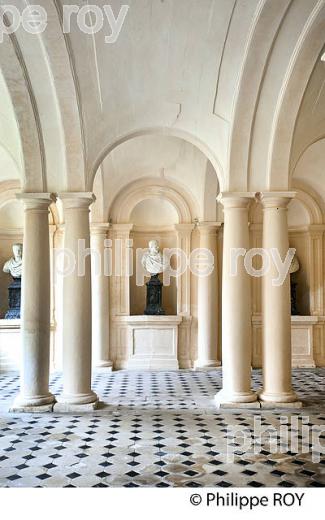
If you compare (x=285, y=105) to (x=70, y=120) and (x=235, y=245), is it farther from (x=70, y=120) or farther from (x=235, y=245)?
(x=70, y=120)

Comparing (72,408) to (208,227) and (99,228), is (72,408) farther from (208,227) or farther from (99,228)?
(208,227)

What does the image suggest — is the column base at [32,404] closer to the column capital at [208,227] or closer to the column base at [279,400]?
the column base at [279,400]

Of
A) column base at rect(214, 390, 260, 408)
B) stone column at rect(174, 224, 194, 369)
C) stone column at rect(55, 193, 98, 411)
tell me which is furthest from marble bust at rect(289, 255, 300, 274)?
stone column at rect(55, 193, 98, 411)

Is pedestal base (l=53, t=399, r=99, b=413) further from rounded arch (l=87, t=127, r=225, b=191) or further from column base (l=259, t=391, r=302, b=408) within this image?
rounded arch (l=87, t=127, r=225, b=191)

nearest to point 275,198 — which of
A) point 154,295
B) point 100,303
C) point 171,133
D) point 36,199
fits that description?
point 171,133


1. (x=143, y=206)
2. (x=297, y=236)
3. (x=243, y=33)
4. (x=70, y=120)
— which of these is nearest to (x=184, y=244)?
(x=143, y=206)

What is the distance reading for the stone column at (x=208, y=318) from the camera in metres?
13.7

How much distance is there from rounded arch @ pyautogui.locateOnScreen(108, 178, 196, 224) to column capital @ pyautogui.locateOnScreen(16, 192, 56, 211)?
17.2 feet

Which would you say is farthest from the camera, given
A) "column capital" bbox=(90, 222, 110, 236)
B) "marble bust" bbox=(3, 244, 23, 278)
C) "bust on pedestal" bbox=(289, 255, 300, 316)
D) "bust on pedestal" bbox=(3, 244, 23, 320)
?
"bust on pedestal" bbox=(289, 255, 300, 316)

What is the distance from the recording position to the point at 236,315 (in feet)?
30.4

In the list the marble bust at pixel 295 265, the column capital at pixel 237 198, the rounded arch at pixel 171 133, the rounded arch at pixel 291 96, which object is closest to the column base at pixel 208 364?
the marble bust at pixel 295 265

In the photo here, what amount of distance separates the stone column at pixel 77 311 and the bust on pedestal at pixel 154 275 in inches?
210

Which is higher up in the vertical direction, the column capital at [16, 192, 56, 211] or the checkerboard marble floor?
the column capital at [16, 192, 56, 211]

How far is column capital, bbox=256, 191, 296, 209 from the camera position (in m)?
9.22
